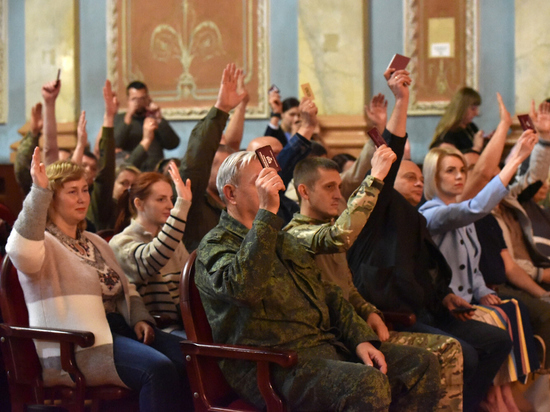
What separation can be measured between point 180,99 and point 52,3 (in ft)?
5.47

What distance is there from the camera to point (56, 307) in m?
2.64

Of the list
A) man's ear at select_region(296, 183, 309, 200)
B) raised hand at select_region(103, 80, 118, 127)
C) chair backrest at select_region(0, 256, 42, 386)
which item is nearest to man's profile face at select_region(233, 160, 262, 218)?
man's ear at select_region(296, 183, 309, 200)

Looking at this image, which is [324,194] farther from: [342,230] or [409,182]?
[409,182]

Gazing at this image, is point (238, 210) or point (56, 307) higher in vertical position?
point (238, 210)

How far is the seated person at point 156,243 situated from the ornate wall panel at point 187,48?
3.94 meters

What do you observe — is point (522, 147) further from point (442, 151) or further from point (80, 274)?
point (80, 274)

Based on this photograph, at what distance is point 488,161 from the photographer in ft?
12.2

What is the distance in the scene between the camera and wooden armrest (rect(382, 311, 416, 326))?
9.47 feet

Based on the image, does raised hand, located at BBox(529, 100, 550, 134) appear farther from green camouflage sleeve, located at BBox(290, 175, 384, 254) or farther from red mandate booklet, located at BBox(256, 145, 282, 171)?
red mandate booklet, located at BBox(256, 145, 282, 171)

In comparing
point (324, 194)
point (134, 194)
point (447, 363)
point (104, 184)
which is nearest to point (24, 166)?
point (104, 184)

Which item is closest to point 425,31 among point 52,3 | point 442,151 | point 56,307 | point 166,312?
point 442,151

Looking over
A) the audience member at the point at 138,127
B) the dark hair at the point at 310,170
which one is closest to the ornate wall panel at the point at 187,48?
the audience member at the point at 138,127

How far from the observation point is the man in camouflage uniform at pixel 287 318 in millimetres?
2193

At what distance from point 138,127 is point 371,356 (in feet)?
13.1
